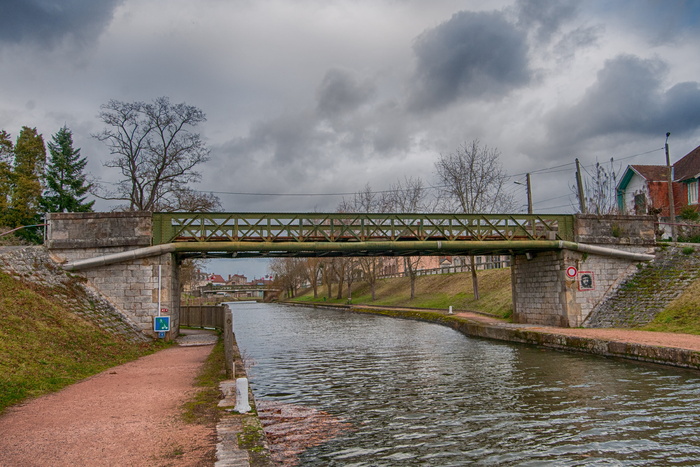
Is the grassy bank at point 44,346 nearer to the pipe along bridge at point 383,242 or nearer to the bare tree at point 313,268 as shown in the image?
the pipe along bridge at point 383,242

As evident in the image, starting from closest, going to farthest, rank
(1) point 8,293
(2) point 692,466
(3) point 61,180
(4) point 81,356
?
(2) point 692,466 < (4) point 81,356 < (1) point 8,293 < (3) point 61,180

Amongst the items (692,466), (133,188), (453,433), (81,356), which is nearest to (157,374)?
(81,356)

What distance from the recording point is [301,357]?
20812 millimetres

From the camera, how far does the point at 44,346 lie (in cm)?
1412

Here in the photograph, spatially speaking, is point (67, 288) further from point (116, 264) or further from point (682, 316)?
point (682, 316)

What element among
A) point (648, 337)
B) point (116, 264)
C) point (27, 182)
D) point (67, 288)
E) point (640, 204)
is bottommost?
point (648, 337)

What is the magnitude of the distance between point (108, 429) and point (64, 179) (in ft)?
153

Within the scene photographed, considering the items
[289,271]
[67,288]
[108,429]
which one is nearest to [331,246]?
[67,288]

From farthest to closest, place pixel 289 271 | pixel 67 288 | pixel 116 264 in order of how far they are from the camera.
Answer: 1. pixel 289 271
2. pixel 116 264
3. pixel 67 288

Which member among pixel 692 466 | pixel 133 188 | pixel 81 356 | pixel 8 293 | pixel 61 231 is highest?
pixel 133 188

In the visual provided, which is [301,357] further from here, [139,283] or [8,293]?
[8,293]

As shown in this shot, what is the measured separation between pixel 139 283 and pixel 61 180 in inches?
1285

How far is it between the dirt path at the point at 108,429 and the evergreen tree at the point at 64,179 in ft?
131

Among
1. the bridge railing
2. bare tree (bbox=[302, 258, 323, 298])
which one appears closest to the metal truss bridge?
the bridge railing
